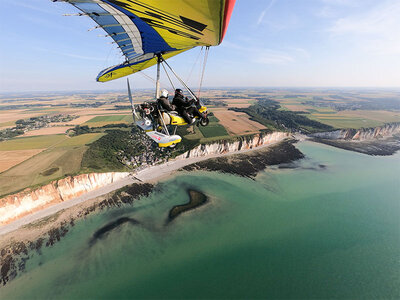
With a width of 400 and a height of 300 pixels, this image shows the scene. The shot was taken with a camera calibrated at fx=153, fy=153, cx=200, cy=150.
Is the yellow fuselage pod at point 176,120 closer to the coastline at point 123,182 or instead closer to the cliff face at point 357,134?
the coastline at point 123,182

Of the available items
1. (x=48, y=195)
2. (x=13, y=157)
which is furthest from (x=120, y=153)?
(x=13, y=157)

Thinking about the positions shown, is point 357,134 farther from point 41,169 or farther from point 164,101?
point 41,169

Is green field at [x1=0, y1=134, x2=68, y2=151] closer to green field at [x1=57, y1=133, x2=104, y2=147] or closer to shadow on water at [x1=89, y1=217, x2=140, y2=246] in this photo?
green field at [x1=57, y1=133, x2=104, y2=147]

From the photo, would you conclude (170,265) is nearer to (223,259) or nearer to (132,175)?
(223,259)

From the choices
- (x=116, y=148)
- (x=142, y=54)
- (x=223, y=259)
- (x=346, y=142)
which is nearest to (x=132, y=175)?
(x=116, y=148)

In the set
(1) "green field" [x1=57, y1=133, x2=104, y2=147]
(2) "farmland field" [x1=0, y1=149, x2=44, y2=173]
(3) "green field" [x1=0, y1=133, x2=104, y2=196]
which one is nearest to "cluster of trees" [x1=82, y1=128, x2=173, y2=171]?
(3) "green field" [x1=0, y1=133, x2=104, y2=196]

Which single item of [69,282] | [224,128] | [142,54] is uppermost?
[142,54]
